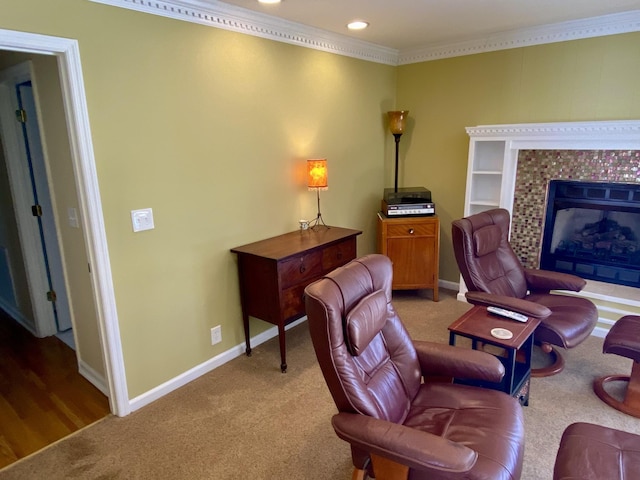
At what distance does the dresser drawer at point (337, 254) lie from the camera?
3036 millimetres

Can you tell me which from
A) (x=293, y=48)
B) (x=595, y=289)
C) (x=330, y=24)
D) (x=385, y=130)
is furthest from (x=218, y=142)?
(x=595, y=289)

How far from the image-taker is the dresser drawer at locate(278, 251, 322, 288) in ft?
8.81

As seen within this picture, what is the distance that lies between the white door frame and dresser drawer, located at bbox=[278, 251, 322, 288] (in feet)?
3.29

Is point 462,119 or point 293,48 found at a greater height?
point 293,48

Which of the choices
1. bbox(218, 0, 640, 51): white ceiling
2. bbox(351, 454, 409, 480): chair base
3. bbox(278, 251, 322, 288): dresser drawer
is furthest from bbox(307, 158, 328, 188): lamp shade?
bbox(351, 454, 409, 480): chair base

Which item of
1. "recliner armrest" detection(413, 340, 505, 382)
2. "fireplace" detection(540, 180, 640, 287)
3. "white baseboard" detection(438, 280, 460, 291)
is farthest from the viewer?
"white baseboard" detection(438, 280, 460, 291)

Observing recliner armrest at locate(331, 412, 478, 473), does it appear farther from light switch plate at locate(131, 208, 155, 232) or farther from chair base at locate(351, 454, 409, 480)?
light switch plate at locate(131, 208, 155, 232)

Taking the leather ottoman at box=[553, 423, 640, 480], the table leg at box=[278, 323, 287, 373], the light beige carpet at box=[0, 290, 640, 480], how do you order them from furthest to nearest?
1. the table leg at box=[278, 323, 287, 373]
2. the light beige carpet at box=[0, 290, 640, 480]
3. the leather ottoman at box=[553, 423, 640, 480]

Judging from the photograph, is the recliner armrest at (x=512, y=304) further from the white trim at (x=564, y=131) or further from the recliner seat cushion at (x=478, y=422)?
the white trim at (x=564, y=131)

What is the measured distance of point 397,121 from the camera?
13.1ft

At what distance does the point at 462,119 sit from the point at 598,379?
Result: 241 cm

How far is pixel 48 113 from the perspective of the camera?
7.66 ft

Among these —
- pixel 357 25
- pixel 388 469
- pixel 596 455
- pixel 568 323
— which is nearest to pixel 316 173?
pixel 357 25

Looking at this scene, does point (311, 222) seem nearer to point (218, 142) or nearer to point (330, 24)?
point (218, 142)
